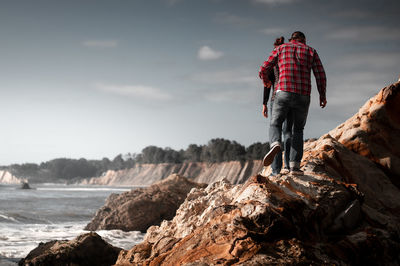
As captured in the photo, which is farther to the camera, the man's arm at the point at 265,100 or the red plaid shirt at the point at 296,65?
the man's arm at the point at 265,100

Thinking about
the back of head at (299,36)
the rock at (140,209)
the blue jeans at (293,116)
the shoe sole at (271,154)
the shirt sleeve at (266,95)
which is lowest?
the rock at (140,209)

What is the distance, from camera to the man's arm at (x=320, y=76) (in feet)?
19.9

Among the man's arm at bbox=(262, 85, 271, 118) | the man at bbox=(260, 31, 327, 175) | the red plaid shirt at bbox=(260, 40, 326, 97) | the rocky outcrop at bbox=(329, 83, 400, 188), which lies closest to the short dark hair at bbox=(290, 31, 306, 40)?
the man at bbox=(260, 31, 327, 175)

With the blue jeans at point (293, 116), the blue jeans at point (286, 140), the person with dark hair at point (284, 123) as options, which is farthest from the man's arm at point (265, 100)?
the blue jeans at point (293, 116)

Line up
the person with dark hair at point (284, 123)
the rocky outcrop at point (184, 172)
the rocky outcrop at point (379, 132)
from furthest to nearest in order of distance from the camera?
the rocky outcrop at point (184, 172), the rocky outcrop at point (379, 132), the person with dark hair at point (284, 123)

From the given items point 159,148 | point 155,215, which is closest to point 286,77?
point 155,215

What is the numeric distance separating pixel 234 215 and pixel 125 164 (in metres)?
174

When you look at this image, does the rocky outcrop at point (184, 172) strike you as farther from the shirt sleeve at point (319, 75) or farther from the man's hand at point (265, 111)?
the shirt sleeve at point (319, 75)

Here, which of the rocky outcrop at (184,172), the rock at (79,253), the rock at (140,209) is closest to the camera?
the rock at (79,253)

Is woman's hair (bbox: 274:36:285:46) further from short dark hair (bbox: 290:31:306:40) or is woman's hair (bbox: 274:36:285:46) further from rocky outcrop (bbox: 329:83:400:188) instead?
rocky outcrop (bbox: 329:83:400:188)

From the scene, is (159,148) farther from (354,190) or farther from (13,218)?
(354,190)

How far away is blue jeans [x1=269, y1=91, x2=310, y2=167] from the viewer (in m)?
5.89

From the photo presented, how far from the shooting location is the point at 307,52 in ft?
19.5

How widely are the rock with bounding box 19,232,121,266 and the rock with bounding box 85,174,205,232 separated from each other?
4.49 metres
